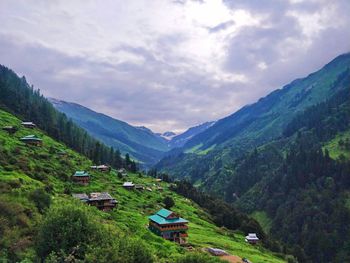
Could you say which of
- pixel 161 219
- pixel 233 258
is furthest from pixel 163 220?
pixel 233 258

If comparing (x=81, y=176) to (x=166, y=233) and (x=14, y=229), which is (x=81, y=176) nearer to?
(x=166, y=233)

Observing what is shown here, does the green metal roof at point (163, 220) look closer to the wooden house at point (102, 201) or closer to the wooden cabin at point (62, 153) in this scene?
the wooden house at point (102, 201)

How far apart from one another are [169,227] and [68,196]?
1225 inches

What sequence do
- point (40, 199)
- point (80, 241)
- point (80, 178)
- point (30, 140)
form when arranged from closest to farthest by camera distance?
point (80, 241) → point (40, 199) → point (80, 178) → point (30, 140)

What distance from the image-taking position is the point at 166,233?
4412 inches

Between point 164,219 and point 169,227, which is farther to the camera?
point 164,219

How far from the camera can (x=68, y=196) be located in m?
117

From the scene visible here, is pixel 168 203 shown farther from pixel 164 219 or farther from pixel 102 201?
pixel 164 219

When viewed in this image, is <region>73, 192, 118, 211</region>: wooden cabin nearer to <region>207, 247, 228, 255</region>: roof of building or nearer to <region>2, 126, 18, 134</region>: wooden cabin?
<region>207, 247, 228, 255</region>: roof of building

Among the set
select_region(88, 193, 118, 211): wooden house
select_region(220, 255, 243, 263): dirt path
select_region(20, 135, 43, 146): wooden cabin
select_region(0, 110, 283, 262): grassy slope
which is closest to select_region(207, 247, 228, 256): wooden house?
select_region(220, 255, 243, 263): dirt path

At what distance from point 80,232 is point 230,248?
6106cm

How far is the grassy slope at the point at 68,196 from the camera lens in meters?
79.6

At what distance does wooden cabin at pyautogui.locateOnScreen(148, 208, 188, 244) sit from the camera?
112m

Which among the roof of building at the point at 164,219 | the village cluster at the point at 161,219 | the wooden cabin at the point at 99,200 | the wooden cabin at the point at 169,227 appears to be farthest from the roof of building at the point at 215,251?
the wooden cabin at the point at 99,200
